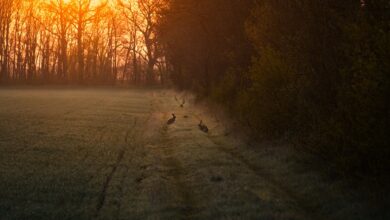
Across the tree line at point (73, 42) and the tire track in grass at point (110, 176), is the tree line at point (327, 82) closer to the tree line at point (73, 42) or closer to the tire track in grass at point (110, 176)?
the tire track in grass at point (110, 176)

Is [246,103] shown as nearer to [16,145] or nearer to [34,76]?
[16,145]

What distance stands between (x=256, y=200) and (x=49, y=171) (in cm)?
474

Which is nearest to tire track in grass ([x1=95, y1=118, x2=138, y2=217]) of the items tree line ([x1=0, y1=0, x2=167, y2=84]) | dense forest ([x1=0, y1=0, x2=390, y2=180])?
dense forest ([x1=0, y1=0, x2=390, y2=180])

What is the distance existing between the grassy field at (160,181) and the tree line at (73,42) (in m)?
64.1

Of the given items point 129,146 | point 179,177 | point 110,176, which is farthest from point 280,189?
point 129,146

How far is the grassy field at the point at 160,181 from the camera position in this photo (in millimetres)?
8125

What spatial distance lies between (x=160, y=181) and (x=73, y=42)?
305 ft

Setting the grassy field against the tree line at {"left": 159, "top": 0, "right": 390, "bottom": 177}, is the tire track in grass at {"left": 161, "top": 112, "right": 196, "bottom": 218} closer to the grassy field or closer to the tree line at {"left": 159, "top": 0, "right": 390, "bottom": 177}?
the grassy field

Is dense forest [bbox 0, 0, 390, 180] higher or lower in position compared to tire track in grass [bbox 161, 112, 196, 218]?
higher

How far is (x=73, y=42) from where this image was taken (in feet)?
325

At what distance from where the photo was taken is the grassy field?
8125 millimetres

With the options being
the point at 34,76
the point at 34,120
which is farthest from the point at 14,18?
the point at 34,120

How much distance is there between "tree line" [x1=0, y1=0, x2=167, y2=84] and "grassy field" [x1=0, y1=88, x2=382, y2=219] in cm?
6415

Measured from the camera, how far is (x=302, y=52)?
11.5 meters
